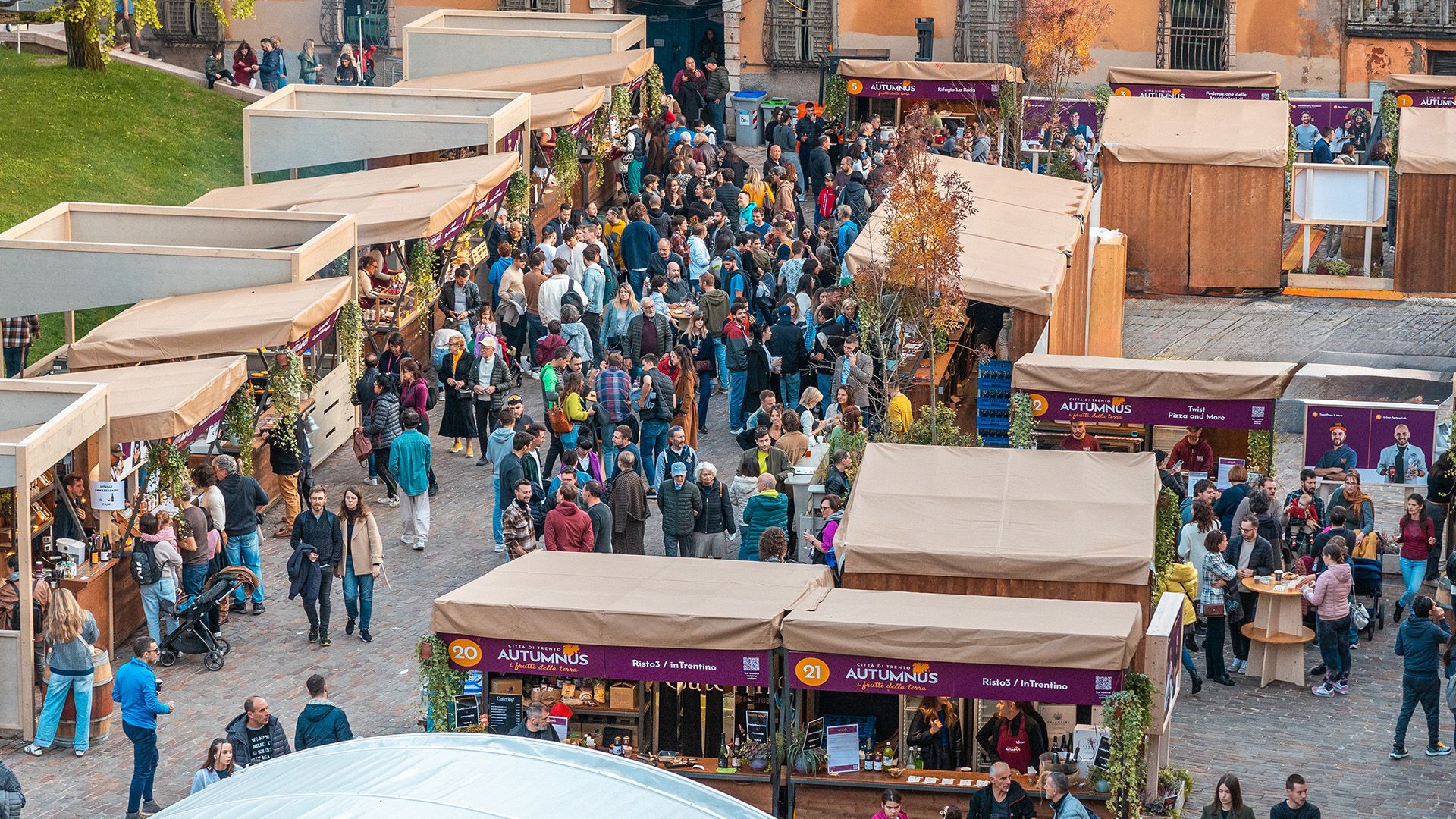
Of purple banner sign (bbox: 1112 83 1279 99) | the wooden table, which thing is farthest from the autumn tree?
purple banner sign (bbox: 1112 83 1279 99)

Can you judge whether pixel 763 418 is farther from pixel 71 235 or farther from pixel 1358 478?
pixel 71 235

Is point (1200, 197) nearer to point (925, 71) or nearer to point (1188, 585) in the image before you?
point (925, 71)

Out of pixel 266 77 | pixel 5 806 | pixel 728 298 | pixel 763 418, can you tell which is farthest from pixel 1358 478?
pixel 266 77

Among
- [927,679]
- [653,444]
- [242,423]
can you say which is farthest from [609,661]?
[653,444]

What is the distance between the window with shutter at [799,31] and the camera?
42.1m

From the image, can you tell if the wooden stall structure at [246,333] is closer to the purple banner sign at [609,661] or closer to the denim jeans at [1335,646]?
the purple banner sign at [609,661]

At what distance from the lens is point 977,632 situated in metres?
13.0

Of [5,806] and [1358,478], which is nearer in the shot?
[5,806]

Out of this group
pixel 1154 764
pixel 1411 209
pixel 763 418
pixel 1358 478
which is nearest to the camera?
pixel 1154 764

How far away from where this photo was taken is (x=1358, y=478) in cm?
1800

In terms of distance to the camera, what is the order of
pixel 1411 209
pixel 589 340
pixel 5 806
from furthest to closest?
pixel 1411 209, pixel 589 340, pixel 5 806

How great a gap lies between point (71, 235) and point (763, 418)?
874 centimetres

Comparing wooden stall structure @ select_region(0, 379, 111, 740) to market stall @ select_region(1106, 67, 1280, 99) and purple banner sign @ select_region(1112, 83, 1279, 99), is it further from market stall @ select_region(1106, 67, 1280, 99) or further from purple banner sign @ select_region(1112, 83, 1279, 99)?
purple banner sign @ select_region(1112, 83, 1279, 99)

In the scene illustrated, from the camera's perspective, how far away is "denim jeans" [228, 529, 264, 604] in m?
17.5
